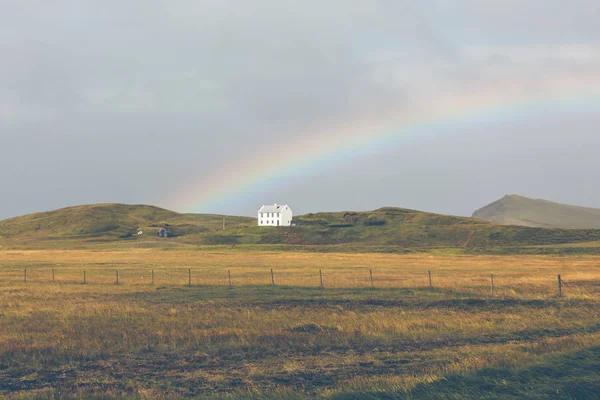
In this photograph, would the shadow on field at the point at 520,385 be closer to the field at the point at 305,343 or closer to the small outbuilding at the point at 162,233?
the field at the point at 305,343

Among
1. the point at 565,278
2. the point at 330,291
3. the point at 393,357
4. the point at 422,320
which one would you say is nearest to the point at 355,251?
the point at 565,278

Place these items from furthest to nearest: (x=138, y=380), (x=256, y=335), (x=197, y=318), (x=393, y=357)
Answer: (x=197, y=318) → (x=256, y=335) → (x=393, y=357) → (x=138, y=380)

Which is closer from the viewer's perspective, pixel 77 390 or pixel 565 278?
pixel 77 390

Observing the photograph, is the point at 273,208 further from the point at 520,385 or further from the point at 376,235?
the point at 520,385

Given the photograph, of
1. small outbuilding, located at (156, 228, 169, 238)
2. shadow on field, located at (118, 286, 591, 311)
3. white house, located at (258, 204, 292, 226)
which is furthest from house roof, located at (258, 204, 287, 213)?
shadow on field, located at (118, 286, 591, 311)

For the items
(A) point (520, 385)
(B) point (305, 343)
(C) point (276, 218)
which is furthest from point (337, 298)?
(C) point (276, 218)

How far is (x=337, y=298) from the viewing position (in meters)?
31.9

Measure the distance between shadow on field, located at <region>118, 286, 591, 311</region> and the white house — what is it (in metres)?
150

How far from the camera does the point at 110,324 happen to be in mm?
23844

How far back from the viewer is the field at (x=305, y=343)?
1274 cm

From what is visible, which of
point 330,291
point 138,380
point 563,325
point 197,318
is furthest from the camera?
point 330,291

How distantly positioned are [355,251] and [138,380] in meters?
99.8

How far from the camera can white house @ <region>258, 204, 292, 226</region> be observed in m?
188

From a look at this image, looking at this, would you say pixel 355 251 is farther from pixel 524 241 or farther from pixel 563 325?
pixel 563 325
